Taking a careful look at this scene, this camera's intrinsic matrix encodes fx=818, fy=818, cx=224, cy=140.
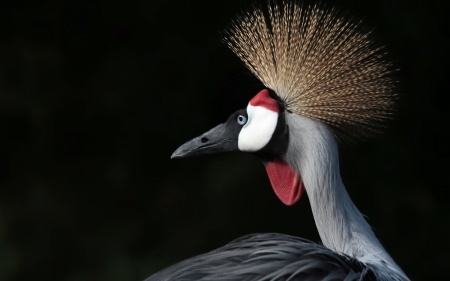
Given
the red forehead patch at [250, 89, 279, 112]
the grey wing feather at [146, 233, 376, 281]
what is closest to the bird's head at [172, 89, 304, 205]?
the red forehead patch at [250, 89, 279, 112]

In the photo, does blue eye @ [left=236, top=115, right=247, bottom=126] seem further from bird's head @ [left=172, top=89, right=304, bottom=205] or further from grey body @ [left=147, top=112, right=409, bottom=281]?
grey body @ [left=147, top=112, right=409, bottom=281]

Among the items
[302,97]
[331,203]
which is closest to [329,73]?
[302,97]

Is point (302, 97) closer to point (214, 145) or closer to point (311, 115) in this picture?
point (311, 115)

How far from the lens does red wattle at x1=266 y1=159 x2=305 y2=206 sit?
194cm

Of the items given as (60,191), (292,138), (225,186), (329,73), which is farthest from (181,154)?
(60,191)

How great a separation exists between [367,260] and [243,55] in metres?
0.63

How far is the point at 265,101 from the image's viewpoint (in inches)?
74.6

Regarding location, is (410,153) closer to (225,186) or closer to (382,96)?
(225,186)

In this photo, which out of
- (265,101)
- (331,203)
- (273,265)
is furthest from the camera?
(265,101)

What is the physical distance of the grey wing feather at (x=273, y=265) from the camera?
1.55m

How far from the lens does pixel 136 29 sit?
3.33 metres

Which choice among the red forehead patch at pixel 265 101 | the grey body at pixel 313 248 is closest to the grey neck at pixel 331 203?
the grey body at pixel 313 248

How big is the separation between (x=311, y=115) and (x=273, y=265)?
441 mm

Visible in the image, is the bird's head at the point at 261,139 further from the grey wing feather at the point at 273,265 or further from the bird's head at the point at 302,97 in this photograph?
the grey wing feather at the point at 273,265
